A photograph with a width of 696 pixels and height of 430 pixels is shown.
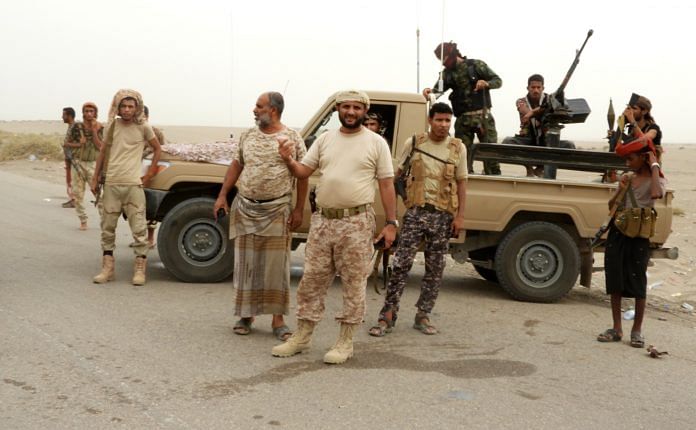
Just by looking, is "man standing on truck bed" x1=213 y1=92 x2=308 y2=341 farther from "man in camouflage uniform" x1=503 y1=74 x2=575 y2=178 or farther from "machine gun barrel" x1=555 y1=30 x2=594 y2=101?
"machine gun barrel" x1=555 y1=30 x2=594 y2=101

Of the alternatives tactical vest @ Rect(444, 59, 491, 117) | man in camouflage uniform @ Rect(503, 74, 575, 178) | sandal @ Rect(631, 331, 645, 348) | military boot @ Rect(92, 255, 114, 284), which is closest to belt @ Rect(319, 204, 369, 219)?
sandal @ Rect(631, 331, 645, 348)

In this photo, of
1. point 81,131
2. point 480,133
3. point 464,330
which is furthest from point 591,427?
point 81,131

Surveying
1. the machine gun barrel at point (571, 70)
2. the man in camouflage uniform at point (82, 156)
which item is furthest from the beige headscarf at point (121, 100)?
the machine gun barrel at point (571, 70)

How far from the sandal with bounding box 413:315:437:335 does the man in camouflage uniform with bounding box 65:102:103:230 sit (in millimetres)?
6729

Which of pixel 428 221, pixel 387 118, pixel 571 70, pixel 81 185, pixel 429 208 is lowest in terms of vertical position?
pixel 81 185

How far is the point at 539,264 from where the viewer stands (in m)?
Result: 7.71

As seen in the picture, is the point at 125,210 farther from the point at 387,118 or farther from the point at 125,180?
the point at 387,118

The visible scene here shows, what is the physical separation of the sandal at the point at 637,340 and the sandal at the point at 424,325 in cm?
152

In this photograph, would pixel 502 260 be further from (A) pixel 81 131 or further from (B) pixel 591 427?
(A) pixel 81 131

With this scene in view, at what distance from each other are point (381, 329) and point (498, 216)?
2.07 meters

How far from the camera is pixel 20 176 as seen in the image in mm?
22281

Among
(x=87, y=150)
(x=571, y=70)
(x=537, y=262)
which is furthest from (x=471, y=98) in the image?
(x=87, y=150)

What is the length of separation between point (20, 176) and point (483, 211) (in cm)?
1823

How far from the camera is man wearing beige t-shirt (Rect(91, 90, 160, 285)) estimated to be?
24.4 feet
